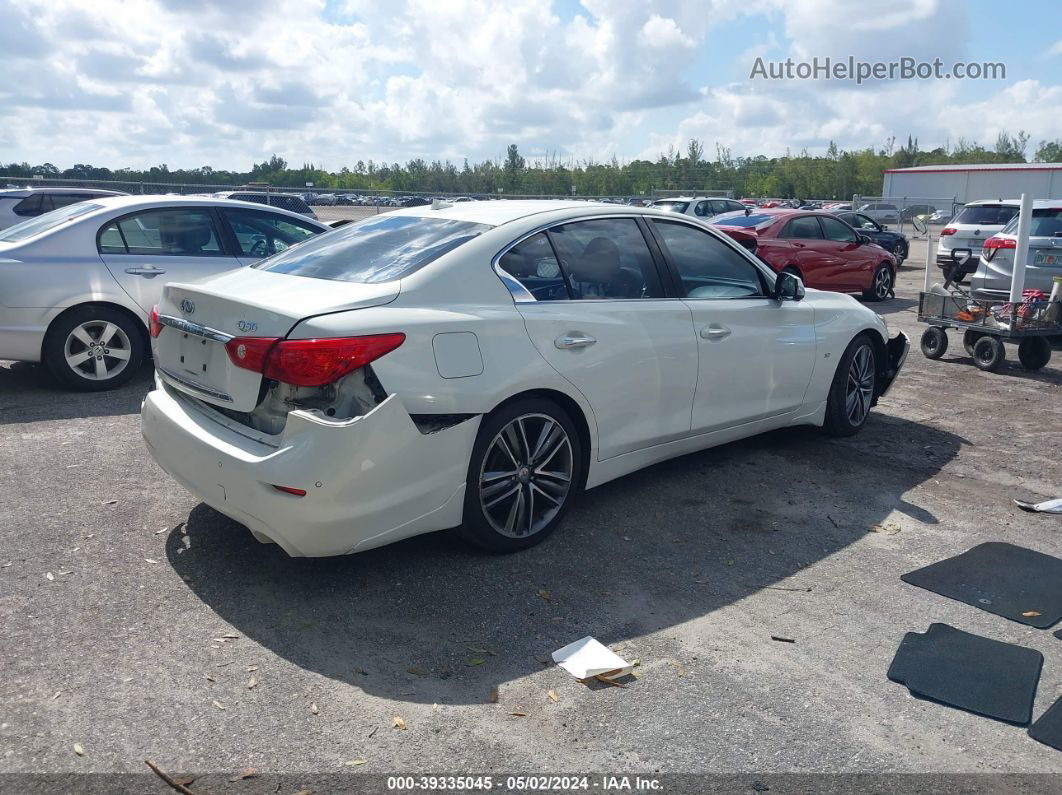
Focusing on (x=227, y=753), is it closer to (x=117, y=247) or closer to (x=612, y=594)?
(x=612, y=594)

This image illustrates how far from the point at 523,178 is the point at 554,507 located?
53862 mm

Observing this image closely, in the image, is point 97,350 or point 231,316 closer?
point 231,316

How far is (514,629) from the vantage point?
12.9 ft

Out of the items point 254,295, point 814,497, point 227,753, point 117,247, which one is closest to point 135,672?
Result: point 227,753

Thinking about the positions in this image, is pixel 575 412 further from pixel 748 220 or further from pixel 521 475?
pixel 748 220

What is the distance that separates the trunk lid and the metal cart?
7.54 meters

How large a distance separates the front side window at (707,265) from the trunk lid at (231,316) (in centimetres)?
194

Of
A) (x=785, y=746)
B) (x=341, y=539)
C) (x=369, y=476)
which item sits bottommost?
(x=785, y=746)

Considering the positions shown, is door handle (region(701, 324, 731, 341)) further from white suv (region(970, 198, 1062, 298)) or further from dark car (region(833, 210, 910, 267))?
dark car (region(833, 210, 910, 267))

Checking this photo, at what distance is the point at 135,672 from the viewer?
3498 mm

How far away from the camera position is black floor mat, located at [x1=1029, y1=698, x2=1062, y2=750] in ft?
10.5

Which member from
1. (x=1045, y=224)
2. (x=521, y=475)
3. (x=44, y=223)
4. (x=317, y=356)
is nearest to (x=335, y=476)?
(x=317, y=356)

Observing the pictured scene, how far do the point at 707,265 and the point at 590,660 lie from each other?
9.34 ft

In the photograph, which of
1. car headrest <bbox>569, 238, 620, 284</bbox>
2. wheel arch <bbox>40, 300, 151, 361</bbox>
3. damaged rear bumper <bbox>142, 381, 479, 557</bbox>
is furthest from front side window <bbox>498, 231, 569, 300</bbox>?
wheel arch <bbox>40, 300, 151, 361</bbox>
